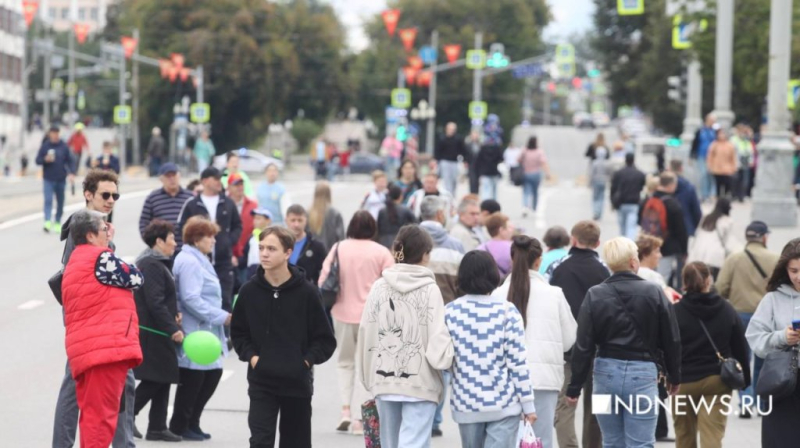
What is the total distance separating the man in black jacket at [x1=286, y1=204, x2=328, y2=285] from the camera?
12.7 meters

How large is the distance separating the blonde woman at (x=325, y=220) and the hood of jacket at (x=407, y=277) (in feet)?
21.7

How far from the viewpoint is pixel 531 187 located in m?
29.6

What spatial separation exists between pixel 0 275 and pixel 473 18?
255ft

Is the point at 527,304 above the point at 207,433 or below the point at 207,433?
above

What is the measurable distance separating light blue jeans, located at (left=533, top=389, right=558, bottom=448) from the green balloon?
7.62 ft

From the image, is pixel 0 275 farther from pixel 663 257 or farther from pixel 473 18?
pixel 473 18

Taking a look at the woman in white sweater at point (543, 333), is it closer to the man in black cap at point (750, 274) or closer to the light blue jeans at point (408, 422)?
the light blue jeans at point (408, 422)

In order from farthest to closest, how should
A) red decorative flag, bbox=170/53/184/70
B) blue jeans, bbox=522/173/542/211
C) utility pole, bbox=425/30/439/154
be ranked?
utility pole, bbox=425/30/439/154 → red decorative flag, bbox=170/53/184/70 → blue jeans, bbox=522/173/542/211

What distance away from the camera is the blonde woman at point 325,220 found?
48.2 feet

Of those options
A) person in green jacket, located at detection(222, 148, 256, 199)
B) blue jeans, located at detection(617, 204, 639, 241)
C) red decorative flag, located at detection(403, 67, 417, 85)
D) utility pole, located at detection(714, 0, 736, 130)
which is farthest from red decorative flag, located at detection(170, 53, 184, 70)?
person in green jacket, located at detection(222, 148, 256, 199)

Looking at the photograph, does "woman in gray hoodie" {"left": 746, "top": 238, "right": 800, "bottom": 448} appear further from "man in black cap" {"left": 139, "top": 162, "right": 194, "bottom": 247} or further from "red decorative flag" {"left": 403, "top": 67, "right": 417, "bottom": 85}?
"red decorative flag" {"left": 403, "top": 67, "right": 417, "bottom": 85}

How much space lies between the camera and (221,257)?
1352cm

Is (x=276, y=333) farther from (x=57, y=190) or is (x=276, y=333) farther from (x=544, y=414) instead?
(x=57, y=190)

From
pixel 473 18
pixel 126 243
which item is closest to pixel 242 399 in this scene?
pixel 126 243
